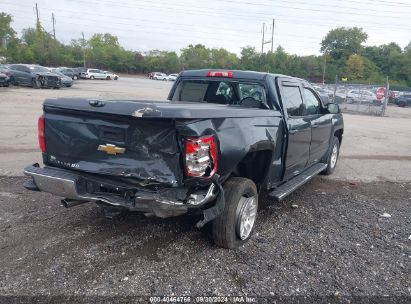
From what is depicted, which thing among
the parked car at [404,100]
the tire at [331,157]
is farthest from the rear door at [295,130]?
the parked car at [404,100]

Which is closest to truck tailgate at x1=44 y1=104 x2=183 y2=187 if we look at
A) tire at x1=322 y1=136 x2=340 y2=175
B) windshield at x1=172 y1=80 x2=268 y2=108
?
windshield at x1=172 y1=80 x2=268 y2=108

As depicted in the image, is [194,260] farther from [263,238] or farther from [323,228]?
[323,228]

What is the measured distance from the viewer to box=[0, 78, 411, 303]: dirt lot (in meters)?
3.17

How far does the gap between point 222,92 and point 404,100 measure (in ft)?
107

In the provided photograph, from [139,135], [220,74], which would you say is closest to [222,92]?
[220,74]

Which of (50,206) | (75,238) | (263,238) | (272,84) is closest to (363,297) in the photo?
(263,238)

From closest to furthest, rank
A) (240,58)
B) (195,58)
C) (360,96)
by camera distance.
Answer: (360,96), (240,58), (195,58)

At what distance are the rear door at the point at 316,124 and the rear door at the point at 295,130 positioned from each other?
19cm

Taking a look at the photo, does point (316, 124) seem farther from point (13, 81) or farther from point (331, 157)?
point (13, 81)

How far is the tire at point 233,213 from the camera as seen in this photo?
3624mm

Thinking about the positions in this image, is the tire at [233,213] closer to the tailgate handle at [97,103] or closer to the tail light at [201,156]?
the tail light at [201,156]

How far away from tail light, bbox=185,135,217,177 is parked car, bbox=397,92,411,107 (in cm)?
3449

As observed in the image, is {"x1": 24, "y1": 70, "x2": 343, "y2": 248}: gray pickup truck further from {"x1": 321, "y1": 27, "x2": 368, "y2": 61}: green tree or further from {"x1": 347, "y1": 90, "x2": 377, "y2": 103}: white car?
{"x1": 321, "y1": 27, "x2": 368, "y2": 61}: green tree

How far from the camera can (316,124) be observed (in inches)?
215
